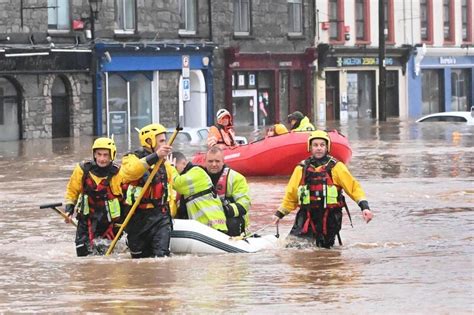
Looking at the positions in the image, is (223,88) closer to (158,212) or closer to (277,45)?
(277,45)

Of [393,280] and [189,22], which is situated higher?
[189,22]

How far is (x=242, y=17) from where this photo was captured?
4988cm

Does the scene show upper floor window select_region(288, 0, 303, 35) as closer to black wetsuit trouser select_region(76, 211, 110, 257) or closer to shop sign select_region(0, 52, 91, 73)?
shop sign select_region(0, 52, 91, 73)

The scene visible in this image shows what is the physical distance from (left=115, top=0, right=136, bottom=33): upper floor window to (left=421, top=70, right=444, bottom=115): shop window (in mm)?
19518

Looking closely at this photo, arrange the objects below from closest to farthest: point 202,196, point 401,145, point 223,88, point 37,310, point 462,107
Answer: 1. point 37,310
2. point 202,196
3. point 401,145
4. point 223,88
5. point 462,107

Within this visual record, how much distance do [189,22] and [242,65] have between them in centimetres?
321

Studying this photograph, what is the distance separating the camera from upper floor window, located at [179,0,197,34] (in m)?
46.7

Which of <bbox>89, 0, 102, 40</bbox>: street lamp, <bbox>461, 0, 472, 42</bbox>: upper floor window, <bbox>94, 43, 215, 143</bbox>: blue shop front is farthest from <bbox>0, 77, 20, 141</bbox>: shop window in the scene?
<bbox>461, 0, 472, 42</bbox>: upper floor window

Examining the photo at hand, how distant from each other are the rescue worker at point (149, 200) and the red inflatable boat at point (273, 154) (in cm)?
1147

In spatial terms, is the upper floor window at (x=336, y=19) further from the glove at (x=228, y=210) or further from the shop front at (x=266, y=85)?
the glove at (x=228, y=210)

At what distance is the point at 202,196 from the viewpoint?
1318 cm

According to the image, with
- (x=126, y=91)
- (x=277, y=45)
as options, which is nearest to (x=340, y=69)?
(x=277, y=45)

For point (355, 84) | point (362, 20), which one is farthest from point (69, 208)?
point (362, 20)

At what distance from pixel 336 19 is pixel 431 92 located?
8.28 m
